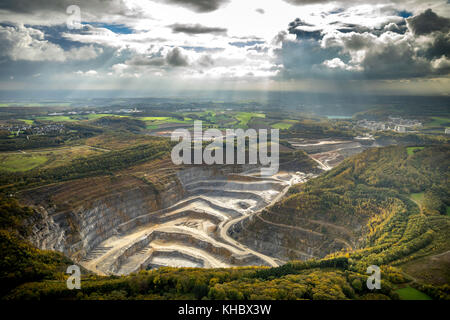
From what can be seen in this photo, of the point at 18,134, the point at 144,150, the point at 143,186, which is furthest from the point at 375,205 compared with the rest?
the point at 18,134

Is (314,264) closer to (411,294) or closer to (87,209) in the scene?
(411,294)

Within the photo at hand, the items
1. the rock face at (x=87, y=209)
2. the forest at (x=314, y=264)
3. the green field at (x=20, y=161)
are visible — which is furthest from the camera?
the green field at (x=20, y=161)

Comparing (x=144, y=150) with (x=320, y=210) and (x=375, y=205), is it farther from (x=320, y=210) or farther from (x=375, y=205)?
(x=375, y=205)

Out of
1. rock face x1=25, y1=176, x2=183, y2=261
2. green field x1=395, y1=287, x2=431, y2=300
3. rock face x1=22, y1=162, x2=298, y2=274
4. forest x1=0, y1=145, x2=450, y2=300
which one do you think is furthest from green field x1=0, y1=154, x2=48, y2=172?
green field x1=395, y1=287, x2=431, y2=300

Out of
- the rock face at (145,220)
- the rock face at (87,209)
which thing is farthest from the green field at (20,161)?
the rock face at (87,209)

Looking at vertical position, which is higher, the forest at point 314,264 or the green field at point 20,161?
the green field at point 20,161

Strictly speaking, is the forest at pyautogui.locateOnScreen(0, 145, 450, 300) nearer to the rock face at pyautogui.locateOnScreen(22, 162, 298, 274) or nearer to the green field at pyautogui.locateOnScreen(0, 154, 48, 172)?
the rock face at pyautogui.locateOnScreen(22, 162, 298, 274)

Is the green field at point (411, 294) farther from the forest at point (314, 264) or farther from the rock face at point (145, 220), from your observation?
the rock face at point (145, 220)
